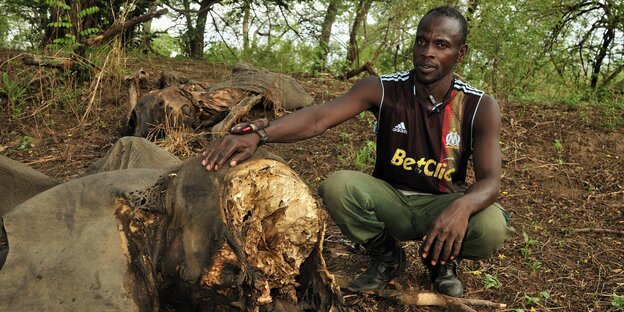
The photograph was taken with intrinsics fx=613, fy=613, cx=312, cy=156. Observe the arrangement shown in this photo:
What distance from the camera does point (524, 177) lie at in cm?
511

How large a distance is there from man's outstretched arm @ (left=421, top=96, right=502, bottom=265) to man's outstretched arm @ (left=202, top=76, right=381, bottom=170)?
0.56 metres

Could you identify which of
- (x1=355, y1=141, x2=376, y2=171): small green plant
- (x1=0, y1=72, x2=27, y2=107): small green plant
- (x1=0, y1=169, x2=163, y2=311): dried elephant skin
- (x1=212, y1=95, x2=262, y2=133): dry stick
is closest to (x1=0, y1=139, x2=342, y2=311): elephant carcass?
(x1=0, y1=169, x2=163, y2=311): dried elephant skin

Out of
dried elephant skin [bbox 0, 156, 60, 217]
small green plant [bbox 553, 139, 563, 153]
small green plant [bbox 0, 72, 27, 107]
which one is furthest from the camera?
small green plant [bbox 0, 72, 27, 107]

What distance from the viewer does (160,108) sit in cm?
562

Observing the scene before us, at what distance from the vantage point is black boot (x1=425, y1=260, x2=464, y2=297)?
3.22m

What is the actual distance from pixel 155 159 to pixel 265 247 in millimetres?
1479

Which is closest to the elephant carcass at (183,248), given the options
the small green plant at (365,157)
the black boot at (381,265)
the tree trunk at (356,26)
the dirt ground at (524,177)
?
the black boot at (381,265)

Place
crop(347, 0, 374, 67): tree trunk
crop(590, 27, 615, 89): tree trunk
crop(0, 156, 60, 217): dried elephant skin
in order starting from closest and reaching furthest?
crop(0, 156, 60, 217): dried elephant skin → crop(590, 27, 615, 89): tree trunk → crop(347, 0, 374, 67): tree trunk

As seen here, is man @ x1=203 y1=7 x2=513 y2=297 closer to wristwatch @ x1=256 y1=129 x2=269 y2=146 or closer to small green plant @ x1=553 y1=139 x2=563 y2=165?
wristwatch @ x1=256 y1=129 x2=269 y2=146

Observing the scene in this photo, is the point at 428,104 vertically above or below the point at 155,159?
above

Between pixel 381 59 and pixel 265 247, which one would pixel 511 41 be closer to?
pixel 381 59

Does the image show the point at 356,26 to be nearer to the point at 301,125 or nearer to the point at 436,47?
the point at 436,47

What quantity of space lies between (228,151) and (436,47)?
123cm

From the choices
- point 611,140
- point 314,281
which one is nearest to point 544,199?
point 611,140
